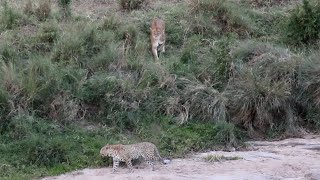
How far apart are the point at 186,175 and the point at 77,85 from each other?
3.27 m

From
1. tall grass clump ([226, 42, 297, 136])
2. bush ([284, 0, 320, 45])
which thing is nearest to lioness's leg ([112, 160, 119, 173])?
tall grass clump ([226, 42, 297, 136])

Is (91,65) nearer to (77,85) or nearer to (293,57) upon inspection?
(77,85)

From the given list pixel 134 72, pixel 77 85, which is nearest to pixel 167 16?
pixel 134 72

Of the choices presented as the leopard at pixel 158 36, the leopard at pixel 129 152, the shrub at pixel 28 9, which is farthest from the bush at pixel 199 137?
the shrub at pixel 28 9

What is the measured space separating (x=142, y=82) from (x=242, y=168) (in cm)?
311

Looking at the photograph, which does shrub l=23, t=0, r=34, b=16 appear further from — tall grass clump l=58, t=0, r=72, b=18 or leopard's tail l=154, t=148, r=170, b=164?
leopard's tail l=154, t=148, r=170, b=164

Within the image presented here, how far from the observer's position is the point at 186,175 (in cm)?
1084

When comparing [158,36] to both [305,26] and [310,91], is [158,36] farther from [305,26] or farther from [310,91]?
[310,91]

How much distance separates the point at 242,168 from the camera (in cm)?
1126

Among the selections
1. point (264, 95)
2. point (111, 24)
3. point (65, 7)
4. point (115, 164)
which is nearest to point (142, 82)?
point (264, 95)

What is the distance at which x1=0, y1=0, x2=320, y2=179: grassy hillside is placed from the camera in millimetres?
12234

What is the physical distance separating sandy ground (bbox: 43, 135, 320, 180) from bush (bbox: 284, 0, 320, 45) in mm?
3474

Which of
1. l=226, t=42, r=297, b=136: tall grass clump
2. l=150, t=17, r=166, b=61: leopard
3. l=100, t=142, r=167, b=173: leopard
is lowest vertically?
l=100, t=142, r=167, b=173: leopard

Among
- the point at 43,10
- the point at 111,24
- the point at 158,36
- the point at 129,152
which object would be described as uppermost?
the point at 43,10
